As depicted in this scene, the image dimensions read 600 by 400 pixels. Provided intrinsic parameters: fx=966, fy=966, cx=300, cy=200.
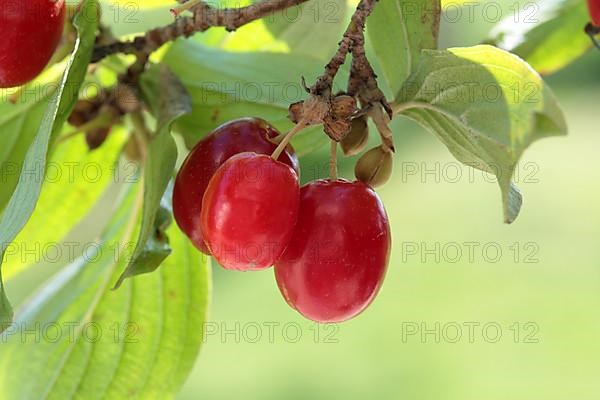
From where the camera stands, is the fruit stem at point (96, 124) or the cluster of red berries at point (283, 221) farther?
the fruit stem at point (96, 124)

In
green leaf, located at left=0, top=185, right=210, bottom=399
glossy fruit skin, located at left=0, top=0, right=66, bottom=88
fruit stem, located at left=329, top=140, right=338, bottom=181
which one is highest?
glossy fruit skin, located at left=0, top=0, right=66, bottom=88

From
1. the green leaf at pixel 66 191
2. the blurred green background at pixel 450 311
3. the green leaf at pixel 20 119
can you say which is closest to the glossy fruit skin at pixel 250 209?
the green leaf at pixel 20 119

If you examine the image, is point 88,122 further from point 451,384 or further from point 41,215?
point 451,384

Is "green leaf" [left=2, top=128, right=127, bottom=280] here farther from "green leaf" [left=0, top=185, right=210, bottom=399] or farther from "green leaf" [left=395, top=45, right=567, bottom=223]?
"green leaf" [left=395, top=45, right=567, bottom=223]

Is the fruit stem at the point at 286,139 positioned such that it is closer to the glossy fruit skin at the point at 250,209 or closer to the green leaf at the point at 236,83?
the glossy fruit skin at the point at 250,209

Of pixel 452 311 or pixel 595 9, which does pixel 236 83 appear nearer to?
pixel 595 9

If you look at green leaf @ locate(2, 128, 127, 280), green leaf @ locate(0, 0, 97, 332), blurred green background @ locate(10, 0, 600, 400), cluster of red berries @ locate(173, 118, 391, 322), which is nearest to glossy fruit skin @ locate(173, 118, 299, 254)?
cluster of red berries @ locate(173, 118, 391, 322)
